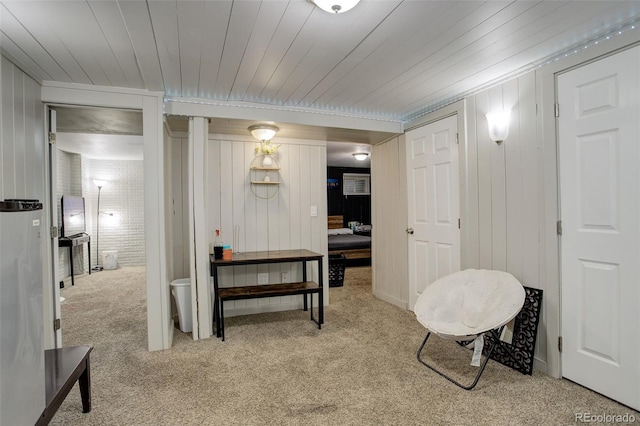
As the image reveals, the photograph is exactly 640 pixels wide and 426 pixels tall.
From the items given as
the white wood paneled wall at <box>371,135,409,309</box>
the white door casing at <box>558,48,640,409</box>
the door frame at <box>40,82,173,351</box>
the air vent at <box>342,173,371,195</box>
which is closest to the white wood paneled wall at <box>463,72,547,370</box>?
the white door casing at <box>558,48,640,409</box>

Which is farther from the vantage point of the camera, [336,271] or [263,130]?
[336,271]

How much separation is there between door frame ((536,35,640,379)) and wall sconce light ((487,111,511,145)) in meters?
0.24

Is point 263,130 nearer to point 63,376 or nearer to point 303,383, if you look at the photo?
point 303,383

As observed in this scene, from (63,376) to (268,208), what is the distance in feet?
8.20

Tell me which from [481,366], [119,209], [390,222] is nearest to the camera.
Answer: [481,366]

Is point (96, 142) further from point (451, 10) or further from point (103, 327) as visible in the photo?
point (451, 10)

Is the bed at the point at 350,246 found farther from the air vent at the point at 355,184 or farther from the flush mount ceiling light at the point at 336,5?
the flush mount ceiling light at the point at 336,5

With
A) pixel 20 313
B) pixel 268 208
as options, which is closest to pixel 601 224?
pixel 20 313

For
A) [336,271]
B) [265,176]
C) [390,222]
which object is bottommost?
[336,271]

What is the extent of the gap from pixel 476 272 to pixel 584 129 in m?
1.21

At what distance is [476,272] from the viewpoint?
8.82 ft

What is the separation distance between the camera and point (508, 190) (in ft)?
8.66

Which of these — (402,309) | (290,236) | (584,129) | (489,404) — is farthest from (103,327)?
(584,129)

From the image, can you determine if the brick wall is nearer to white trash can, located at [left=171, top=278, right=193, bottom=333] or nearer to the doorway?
the doorway
